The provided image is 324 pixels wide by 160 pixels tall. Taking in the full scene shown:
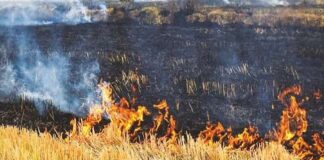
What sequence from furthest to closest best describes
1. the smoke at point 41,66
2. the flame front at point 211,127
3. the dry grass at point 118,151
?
1. the smoke at point 41,66
2. the flame front at point 211,127
3. the dry grass at point 118,151

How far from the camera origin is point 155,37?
1470 cm

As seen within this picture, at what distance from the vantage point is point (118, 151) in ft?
21.6

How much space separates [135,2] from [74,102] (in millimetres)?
6896

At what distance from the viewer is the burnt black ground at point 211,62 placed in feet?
31.6

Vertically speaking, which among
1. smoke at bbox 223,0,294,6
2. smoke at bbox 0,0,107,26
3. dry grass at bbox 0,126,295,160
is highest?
smoke at bbox 223,0,294,6

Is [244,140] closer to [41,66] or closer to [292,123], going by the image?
[292,123]

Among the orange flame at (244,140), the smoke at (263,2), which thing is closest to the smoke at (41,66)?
the orange flame at (244,140)

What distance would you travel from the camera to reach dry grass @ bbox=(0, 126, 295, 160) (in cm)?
648

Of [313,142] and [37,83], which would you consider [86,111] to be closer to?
[37,83]

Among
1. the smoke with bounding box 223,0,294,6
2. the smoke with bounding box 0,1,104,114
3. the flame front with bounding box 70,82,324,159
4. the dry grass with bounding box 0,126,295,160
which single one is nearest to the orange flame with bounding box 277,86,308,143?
the flame front with bounding box 70,82,324,159

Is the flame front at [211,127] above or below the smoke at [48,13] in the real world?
below

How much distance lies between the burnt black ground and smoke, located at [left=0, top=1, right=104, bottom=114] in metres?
0.27

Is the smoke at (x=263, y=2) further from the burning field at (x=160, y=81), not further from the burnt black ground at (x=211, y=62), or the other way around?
the burnt black ground at (x=211, y=62)

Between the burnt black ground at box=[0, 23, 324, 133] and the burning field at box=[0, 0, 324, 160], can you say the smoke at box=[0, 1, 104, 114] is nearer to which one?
the burning field at box=[0, 0, 324, 160]
